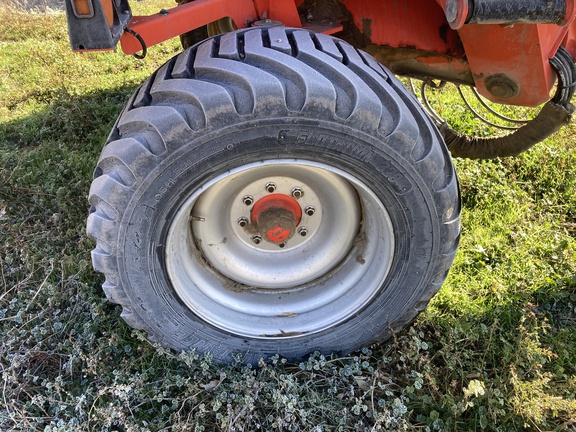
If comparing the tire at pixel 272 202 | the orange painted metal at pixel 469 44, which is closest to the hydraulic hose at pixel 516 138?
the orange painted metal at pixel 469 44

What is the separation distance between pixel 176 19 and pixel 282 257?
1.11m

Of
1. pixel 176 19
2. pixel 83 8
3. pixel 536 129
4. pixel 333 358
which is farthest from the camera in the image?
pixel 536 129

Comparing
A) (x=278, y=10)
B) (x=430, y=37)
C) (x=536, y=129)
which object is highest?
(x=278, y=10)

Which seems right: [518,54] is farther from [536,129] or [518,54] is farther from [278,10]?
[278,10]

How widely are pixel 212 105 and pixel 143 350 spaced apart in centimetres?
125

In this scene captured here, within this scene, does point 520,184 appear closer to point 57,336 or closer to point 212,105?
point 212,105

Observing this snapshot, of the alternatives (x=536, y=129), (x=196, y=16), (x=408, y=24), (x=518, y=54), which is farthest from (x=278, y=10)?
(x=536, y=129)

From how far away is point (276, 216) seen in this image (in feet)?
7.19

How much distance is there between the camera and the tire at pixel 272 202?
176cm

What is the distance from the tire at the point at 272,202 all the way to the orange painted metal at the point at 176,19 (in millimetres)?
143

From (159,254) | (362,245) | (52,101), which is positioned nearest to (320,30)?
(362,245)

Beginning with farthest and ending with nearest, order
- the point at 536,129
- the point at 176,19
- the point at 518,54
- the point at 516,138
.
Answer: the point at 516,138, the point at 536,129, the point at 518,54, the point at 176,19

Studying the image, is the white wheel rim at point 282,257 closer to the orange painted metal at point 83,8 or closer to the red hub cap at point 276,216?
the red hub cap at point 276,216

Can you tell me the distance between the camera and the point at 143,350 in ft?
7.77
